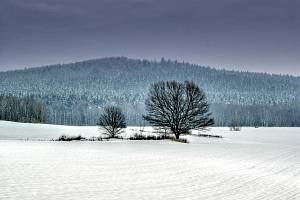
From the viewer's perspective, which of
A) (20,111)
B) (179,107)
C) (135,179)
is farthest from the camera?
(20,111)

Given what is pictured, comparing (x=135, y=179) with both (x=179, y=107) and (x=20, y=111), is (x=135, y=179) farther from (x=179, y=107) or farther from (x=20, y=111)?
(x=20, y=111)

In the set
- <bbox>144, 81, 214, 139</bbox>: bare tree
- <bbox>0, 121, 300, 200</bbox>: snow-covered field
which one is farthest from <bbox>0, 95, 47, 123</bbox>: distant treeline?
<bbox>0, 121, 300, 200</bbox>: snow-covered field

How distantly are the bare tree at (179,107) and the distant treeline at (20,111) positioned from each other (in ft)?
379

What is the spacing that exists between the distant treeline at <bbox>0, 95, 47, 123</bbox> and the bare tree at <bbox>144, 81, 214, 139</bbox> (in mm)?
115404

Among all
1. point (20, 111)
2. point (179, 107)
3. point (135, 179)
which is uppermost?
point (20, 111)

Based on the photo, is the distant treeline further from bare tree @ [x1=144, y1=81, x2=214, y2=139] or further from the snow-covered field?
the snow-covered field

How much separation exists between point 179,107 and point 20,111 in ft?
420

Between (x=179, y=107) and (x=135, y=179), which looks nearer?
(x=135, y=179)

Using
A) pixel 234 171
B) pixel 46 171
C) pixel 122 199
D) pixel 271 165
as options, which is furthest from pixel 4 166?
pixel 271 165

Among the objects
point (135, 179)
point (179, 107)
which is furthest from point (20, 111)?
point (135, 179)

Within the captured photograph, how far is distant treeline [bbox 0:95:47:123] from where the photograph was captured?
161 m

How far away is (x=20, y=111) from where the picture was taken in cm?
16738

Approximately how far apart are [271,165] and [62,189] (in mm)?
15494

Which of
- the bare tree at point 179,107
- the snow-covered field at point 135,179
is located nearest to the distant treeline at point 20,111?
the bare tree at point 179,107
